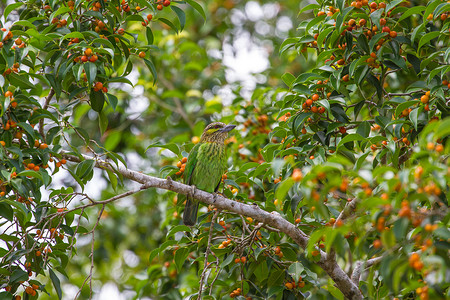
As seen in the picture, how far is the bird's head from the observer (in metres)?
4.54

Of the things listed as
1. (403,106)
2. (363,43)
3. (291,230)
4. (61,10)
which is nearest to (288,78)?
(363,43)

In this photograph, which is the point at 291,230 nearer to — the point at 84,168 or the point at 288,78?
the point at 288,78

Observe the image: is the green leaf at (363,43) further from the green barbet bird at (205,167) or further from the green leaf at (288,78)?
the green barbet bird at (205,167)

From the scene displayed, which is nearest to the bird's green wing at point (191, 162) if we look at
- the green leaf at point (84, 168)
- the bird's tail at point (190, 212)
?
the bird's tail at point (190, 212)

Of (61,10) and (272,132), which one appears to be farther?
(272,132)

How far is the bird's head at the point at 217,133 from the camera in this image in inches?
179

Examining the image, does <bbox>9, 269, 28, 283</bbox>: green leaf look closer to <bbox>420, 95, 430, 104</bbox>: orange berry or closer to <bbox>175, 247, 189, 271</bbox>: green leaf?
<bbox>175, 247, 189, 271</bbox>: green leaf

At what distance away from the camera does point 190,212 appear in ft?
13.3

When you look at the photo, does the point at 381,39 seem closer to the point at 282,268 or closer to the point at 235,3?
the point at 282,268

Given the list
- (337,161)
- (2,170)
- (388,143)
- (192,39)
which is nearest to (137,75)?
(192,39)

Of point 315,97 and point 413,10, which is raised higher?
point 413,10

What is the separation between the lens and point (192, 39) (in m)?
7.59

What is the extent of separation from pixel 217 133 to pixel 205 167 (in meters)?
0.44


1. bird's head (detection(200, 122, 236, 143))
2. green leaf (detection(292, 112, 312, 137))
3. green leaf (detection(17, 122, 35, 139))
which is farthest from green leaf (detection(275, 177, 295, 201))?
bird's head (detection(200, 122, 236, 143))
